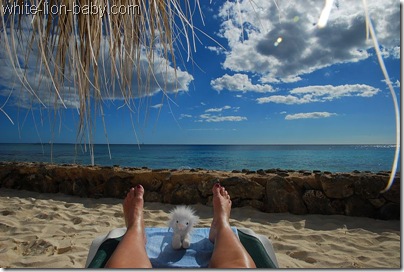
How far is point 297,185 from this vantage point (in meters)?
2.97

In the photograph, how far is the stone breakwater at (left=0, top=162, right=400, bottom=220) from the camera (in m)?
2.74

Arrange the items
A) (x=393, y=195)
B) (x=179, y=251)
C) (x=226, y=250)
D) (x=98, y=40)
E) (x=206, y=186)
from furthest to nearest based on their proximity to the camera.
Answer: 1. (x=206, y=186)
2. (x=393, y=195)
3. (x=179, y=251)
4. (x=226, y=250)
5. (x=98, y=40)

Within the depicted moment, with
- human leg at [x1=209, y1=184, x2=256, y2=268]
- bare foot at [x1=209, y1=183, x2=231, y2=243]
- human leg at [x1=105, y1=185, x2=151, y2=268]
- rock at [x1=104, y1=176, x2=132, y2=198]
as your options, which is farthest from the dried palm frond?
rock at [x1=104, y1=176, x2=132, y2=198]

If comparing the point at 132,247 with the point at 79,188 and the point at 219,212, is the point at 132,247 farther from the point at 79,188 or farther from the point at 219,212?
the point at 79,188

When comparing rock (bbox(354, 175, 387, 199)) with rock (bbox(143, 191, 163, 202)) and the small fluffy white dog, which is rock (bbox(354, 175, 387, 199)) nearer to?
the small fluffy white dog

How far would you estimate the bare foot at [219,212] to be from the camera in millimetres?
1503

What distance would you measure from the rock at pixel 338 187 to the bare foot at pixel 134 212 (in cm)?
193

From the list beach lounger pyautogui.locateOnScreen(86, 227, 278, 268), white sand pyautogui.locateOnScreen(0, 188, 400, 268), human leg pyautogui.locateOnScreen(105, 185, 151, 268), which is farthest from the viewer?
white sand pyautogui.locateOnScreen(0, 188, 400, 268)

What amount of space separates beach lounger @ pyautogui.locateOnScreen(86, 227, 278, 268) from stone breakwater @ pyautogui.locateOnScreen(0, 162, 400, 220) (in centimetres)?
153

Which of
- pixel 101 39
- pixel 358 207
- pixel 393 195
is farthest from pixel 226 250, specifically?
pixel 393 195

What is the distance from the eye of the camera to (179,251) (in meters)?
1.42

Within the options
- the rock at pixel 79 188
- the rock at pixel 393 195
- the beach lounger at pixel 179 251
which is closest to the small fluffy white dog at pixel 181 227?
the beach lounger at pixel 179 251

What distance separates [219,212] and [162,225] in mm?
1004

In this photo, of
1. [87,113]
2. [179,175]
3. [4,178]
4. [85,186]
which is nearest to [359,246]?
[179,175]
